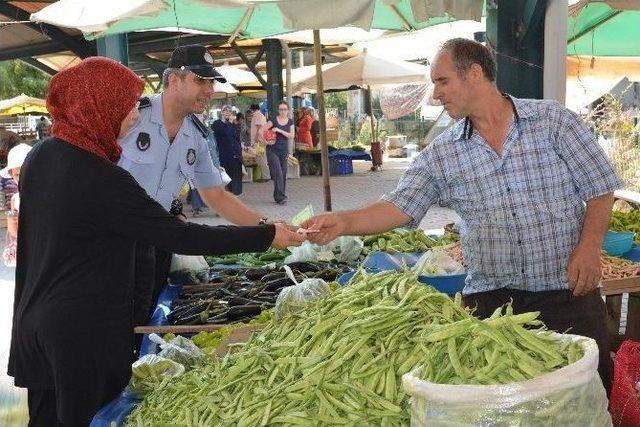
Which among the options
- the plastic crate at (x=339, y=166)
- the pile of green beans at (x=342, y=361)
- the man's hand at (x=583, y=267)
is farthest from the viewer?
the plastic crate at (x=339, y=166)

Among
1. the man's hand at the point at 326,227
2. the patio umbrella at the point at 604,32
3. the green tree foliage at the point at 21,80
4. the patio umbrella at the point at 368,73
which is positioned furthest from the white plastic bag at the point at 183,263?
the green tree foliage at the point at 21,80

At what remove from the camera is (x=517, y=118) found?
3.17 metres

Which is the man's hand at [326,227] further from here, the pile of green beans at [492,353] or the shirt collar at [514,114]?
the pile of green beans at [492,353]

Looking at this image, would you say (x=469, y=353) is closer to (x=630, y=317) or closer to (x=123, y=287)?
(x=123, y=287)

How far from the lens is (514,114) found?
3197 mm

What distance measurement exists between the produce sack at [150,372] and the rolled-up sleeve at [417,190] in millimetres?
1183

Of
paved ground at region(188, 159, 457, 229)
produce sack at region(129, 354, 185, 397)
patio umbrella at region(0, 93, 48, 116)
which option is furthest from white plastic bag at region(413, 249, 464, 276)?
patio umbrella at region(0, 93, 48, 116)

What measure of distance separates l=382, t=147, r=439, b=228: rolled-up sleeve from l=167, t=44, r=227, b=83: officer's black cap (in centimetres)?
153

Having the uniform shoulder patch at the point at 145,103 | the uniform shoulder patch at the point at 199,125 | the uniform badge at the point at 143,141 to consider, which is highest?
the uniform shoulder patch at the point at 145,103

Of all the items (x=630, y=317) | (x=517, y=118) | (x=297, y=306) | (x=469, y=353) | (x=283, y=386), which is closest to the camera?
(x=469, y=353)

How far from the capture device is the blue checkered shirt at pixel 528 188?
123 inches

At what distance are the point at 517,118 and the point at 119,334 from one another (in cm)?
180

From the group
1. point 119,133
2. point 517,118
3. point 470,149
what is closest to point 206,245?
point 119,133

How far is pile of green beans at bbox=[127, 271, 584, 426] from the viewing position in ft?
6.52
